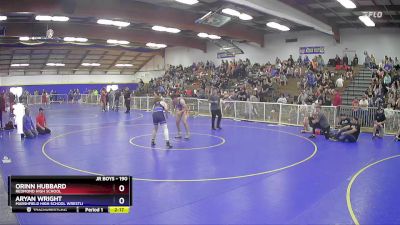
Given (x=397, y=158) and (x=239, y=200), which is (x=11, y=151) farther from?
(x=397, y=158)

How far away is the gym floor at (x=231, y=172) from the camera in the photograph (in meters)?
6.25

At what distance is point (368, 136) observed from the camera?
1548 centimetres

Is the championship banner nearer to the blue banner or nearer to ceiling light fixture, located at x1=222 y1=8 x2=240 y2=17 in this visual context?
the blue banner

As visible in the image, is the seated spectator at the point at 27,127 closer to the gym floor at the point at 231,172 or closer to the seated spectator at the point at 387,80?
the gym floor at the point at 231,172

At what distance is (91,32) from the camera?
82.6ft

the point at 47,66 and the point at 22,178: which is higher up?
the point at 47,66

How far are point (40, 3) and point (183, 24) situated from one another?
8.58 meters

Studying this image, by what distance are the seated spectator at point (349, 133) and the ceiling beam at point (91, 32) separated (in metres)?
19.0

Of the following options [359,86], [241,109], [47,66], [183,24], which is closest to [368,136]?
[241,109]

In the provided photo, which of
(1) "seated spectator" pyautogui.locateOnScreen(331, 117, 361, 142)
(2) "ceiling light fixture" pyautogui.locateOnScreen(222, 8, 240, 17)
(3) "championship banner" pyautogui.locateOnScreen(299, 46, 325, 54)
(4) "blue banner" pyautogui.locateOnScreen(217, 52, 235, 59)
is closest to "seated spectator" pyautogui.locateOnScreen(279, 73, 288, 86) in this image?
(3) "championship banner" pyautogui.locateOnScreen(299, 46, 325, 54)

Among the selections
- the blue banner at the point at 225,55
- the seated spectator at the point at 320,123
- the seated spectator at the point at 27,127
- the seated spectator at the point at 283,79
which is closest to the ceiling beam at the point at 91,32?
the blue banner at the point at 225,55

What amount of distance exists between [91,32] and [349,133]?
19.5 meters
